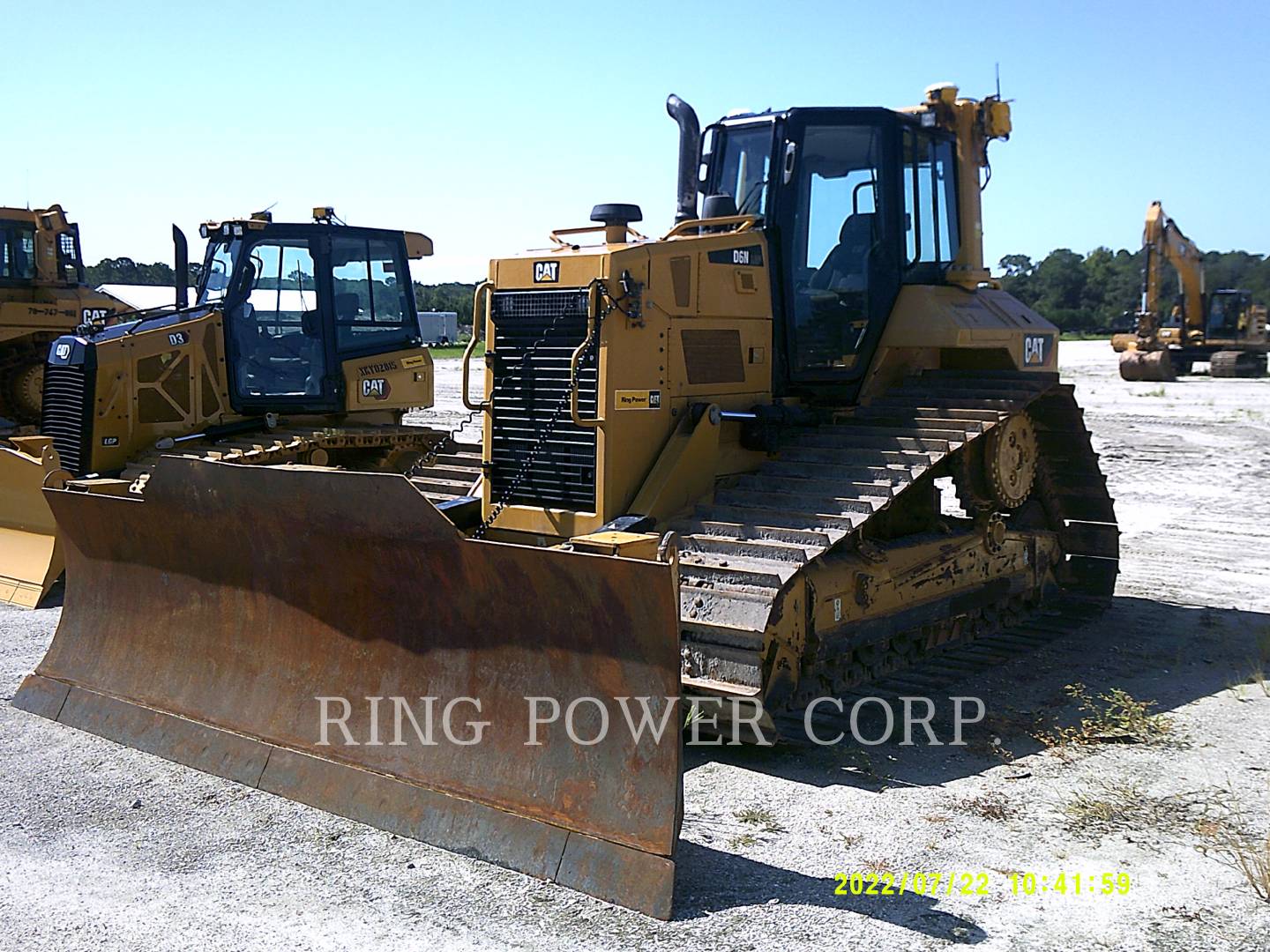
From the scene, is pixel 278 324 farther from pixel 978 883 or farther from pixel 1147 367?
pixel 1147 367

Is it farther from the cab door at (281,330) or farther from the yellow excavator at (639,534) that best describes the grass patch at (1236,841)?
the cab door at (281,330)

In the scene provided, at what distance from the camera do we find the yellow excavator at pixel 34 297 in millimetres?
18188

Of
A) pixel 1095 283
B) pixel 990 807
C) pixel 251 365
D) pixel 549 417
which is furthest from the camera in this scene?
pixel 1095 283

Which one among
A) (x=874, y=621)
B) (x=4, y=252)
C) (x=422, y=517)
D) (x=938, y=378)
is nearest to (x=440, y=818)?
(x=422, y=517)

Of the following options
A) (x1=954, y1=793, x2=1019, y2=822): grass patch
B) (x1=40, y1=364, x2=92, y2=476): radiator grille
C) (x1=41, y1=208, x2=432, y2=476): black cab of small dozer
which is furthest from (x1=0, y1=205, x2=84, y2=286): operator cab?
(x1=954, y1=793, x2=1019, y2=822): grass patch

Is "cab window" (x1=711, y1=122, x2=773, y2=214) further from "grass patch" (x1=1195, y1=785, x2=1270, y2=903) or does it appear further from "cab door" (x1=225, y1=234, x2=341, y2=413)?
"cab door" (x1=225, y1=234, x2=341, y2=413)

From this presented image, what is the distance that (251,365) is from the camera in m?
11.0

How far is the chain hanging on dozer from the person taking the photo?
6.76 m

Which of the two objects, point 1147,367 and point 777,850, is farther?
point 1147,367

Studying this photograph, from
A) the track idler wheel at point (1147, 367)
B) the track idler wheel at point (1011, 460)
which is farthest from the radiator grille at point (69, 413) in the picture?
the track idler wheel at point (1147, 367)

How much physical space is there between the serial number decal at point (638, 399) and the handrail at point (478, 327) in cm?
87

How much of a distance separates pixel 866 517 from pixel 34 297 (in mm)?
16129

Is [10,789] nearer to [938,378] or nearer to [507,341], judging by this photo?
[507,341]

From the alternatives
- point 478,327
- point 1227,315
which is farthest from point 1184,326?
point 478,327
